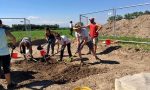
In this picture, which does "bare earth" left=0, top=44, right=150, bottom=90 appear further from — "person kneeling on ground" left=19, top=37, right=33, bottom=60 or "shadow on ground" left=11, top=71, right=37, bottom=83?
"person kneeling on ground" left=19, top=37, right=33, bottom=60

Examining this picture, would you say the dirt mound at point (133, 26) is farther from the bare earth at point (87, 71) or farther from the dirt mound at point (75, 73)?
the dirt mound at point (75, 73)

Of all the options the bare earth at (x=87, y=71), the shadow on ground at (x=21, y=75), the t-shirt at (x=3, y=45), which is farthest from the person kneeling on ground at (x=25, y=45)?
the t-shirt at (x=3, y=45)

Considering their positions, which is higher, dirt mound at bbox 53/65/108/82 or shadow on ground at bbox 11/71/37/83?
dirt mound at bbox 53/65/108/82

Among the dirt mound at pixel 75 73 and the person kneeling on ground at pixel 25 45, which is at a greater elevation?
the person kneeling on ground at pixel 25 45

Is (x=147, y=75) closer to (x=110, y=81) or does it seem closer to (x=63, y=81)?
(x=110, y=81)

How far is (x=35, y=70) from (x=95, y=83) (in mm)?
4018

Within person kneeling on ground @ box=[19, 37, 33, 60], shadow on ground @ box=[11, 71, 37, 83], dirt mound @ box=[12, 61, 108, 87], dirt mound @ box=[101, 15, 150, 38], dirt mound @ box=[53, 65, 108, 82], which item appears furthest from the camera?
dirt mound @ box=[101, 15, 150, 38]

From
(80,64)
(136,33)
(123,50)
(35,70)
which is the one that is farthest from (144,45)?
(136,33)

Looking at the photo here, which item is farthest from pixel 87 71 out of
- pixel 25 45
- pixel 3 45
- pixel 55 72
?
pixel 25 45

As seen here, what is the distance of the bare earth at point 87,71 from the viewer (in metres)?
10.0

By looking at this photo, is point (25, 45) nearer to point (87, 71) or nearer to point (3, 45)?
point (87, 71)

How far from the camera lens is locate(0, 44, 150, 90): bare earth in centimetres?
1004

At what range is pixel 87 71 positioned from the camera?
11.7 metres

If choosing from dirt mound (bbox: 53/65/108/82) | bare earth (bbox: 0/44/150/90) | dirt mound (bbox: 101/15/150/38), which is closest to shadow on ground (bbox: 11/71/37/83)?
bare earth (bbox: 0/44/150/90)
